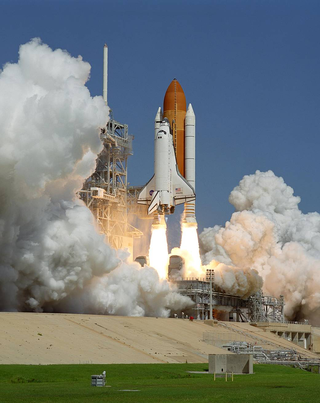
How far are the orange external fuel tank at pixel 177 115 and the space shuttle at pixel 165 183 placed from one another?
1.88m

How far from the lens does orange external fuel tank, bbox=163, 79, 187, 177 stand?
73.4 meters

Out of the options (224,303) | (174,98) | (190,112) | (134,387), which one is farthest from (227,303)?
(134,387)

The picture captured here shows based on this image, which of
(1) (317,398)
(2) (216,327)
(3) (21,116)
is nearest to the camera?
(1) (317,398)

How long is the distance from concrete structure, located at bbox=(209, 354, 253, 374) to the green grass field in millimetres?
1172

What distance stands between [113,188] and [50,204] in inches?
915

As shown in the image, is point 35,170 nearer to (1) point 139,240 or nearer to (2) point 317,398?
(2) point 317,398

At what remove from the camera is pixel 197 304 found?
70938 mm

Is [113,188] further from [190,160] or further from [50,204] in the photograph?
[50,204]

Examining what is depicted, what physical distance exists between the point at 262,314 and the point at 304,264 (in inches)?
436

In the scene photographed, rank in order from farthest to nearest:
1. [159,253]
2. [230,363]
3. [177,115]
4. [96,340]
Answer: [177,115], [159,253], [96,340], [230,363]

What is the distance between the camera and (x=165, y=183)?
68.6 metres

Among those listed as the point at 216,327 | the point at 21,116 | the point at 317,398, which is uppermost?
the point at 21,116

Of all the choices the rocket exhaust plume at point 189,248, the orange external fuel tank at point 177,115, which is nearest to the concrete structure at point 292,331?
the rocket exhaust plume at point 189,248

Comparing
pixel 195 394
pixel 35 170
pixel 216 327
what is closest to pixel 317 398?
pixel 195 394
